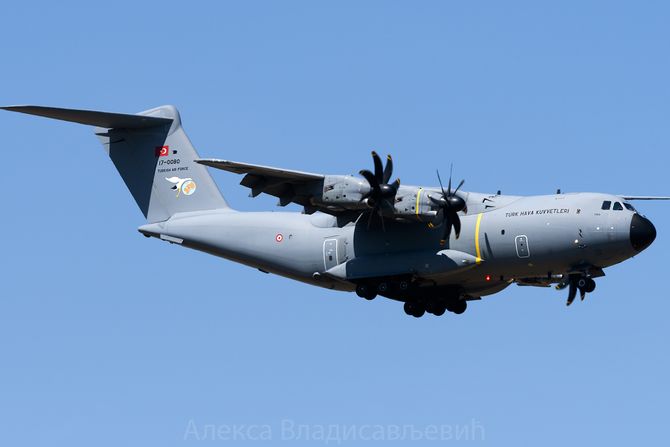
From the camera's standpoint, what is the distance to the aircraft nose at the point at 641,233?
76.9ft

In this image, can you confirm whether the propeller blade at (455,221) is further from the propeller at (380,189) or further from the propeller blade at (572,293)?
the propeller blade at (572,293)

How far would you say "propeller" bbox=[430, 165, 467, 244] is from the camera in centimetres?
2405

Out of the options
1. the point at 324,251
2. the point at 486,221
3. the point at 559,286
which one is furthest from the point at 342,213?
the point at 559,286

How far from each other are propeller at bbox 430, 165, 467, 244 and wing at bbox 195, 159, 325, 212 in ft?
7.28

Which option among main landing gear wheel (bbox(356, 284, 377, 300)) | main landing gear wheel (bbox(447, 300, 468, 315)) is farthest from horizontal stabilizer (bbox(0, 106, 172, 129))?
main landing gear wheel (bbox(447, 300, 468, 315))

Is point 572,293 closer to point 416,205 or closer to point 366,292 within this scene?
point 416,205

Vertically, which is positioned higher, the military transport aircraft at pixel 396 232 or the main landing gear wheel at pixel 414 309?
the military transport aircraft at pixel 396 232

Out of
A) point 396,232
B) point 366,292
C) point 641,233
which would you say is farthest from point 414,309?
point 641,233

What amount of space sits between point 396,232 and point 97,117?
6.86 metres

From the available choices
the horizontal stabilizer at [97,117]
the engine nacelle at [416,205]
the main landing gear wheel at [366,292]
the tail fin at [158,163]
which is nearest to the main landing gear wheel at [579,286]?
the engine nacelle at [416,205]

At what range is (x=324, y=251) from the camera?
1016 inches

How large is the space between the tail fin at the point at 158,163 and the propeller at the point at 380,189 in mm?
4749

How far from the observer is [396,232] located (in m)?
25.1

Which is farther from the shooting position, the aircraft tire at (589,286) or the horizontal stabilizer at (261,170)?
the aircraft tire at (589,286)
